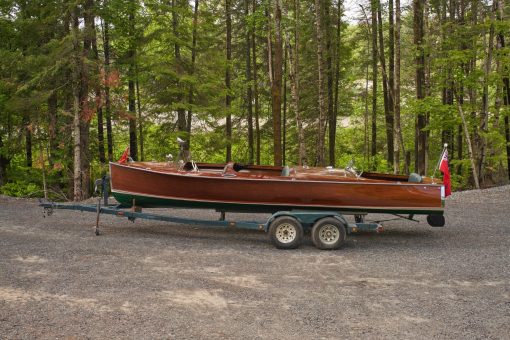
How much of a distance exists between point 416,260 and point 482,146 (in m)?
12.5

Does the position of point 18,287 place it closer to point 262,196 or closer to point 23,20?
point 262,196

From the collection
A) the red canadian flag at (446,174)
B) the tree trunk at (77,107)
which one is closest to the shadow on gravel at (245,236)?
the red canadian flag at (446,174)

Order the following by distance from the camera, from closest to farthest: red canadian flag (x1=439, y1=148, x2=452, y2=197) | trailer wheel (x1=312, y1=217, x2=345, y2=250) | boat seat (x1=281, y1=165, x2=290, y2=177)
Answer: trailer wheel (x1=312, y1=217, x2=345, y2=250)
red canadian flag (x1=439, y1=148, x2=452, y2=197)
boat seat (x1=281, y1=165, x2=290, y2=177)

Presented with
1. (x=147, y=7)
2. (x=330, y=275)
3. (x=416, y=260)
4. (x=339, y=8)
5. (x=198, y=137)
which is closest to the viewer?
(x=330, y=275)

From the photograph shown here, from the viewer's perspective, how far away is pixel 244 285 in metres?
6.17

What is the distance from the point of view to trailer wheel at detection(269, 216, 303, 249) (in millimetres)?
8125

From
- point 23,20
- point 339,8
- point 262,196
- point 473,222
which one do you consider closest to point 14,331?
point 262,196

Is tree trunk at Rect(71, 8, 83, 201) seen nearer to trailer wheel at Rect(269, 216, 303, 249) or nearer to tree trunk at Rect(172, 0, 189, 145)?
tree trunk at Rect(172, 0, 189, 145)

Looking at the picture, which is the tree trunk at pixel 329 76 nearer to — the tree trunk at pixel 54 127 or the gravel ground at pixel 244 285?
the tree trunk at pixel 54 127

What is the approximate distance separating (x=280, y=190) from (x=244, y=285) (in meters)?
2.69

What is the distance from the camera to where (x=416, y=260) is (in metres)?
7.57

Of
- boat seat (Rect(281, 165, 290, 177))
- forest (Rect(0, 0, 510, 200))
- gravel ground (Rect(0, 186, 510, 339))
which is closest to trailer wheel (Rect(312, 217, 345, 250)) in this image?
gravel ground (Rect(0, 186, 510, 339))

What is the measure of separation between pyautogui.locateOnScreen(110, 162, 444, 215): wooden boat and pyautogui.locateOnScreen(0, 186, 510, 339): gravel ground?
77cm

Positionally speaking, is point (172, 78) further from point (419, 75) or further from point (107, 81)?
point (419, 75)
